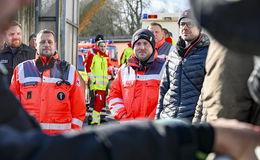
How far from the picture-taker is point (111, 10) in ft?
135

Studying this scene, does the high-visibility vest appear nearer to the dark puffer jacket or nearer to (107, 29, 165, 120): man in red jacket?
(107, 29, 165, 120): man in red jacket

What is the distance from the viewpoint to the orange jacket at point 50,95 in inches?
197

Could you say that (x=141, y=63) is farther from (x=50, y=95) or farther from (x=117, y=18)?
(x=117, y=18)

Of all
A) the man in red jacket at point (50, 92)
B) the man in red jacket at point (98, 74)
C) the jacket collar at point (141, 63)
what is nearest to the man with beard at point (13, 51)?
the man in red jacket at point (50, 92)

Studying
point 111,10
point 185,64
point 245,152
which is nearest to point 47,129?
point 185,64

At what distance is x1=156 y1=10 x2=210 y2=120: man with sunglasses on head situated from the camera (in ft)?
13.9

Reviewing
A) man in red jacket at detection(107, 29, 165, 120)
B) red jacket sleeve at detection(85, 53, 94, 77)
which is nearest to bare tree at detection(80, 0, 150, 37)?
red jacket sleeve at detection(85, 53, 94, 77)

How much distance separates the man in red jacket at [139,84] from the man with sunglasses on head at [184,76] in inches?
14.9

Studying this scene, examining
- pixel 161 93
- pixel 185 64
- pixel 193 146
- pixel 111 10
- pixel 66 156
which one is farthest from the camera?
pixel 111 10

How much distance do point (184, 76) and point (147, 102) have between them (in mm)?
862

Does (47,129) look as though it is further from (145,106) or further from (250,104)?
(250,104)

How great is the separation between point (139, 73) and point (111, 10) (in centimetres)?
3664

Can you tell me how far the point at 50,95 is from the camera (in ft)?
16.4

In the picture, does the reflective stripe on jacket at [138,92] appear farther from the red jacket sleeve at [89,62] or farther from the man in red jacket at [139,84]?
the red jacket sleeve at [89,62]
